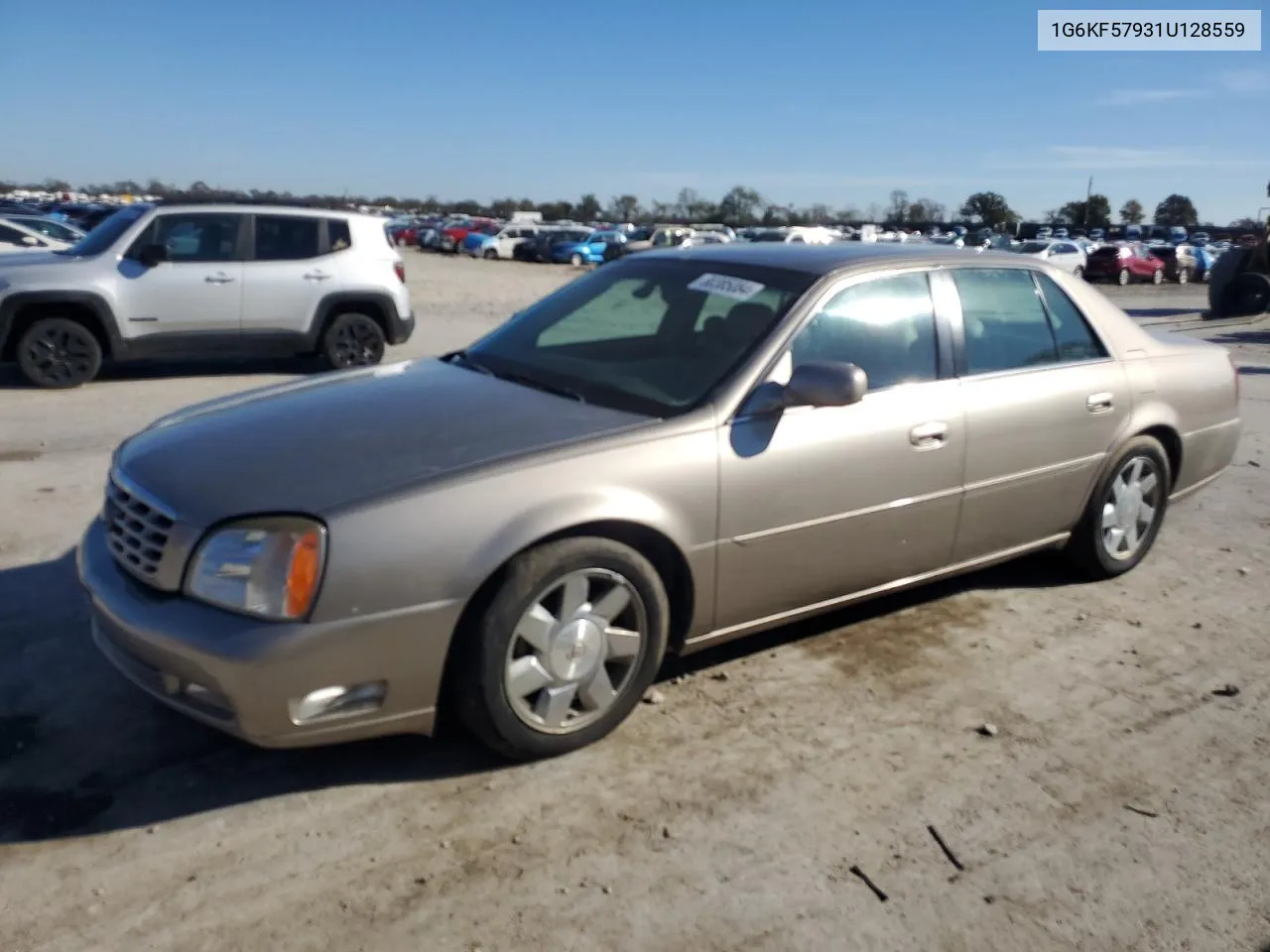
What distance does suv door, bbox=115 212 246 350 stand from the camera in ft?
33.0

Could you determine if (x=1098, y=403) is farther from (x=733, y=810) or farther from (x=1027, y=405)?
(x=733, y=810)

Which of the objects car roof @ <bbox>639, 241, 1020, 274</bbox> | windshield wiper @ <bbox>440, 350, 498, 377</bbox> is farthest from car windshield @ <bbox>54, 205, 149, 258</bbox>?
car roof @ <bbox>639, 241, 1020, 274</bbox>

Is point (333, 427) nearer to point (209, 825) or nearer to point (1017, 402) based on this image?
point (209, 825)

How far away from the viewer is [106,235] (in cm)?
1022

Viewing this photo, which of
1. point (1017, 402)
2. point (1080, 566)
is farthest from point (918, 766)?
point (1080, 566)

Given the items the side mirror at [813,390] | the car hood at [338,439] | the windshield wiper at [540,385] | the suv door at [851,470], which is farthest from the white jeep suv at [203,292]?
the side mirror at [813,390]

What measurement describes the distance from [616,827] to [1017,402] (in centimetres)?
253

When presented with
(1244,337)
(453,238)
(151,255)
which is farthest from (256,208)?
(453,238)

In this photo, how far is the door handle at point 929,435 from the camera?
13.8ft

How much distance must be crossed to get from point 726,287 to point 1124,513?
2.33 meters

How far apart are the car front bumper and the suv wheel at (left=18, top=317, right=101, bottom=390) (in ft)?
25.0

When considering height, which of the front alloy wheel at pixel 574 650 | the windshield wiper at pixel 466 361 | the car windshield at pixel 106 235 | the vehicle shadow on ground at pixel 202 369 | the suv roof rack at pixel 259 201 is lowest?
the front alloy wheel at pixel 574 650

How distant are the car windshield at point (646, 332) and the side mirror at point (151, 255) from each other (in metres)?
6.49

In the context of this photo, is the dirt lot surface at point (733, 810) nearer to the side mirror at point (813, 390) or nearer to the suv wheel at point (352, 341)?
the side mirror at point (813, 390)
